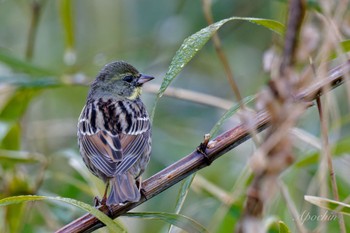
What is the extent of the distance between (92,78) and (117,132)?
125 cm

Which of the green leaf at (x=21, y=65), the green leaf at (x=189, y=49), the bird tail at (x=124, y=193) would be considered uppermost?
the green leaf at (x=21, y=65)

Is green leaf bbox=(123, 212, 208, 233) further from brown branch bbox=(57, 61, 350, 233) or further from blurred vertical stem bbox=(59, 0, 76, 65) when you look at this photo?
blurred vertical stem bbox=(59, 0, 76, 65)

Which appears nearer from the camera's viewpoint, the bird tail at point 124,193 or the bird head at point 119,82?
the bird tail at point 124,193

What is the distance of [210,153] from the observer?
1872 mm

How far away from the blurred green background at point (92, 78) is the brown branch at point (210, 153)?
960 mm

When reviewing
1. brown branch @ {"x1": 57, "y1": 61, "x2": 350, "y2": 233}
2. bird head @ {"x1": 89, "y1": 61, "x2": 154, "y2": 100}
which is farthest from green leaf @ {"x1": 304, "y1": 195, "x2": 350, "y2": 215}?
bird head @ {"x1": 89, "y1": 61, "x2": 154, "y2": 100}

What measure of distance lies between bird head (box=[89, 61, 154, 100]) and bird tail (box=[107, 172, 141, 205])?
1.04m

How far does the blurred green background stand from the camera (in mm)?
3227

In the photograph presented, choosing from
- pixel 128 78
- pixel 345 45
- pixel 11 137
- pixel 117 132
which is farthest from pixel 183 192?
pixel 128 78

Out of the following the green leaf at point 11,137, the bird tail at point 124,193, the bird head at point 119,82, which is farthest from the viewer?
the bird head at point 119,82

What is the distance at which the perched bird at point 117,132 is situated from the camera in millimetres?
2639

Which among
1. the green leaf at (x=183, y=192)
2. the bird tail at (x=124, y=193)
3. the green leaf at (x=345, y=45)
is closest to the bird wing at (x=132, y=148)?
the bird tail at (x=124, y=193)

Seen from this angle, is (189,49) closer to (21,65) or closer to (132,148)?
(132,148)

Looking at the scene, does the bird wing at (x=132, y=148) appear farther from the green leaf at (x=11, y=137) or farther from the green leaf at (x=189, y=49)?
the green leaf at (x=189, y=49)
